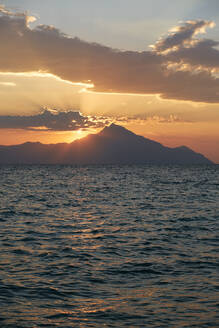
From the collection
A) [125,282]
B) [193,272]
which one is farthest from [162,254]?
[125,282]

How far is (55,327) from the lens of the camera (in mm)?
10977

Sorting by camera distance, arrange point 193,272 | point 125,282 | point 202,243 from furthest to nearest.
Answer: point 202,243 → point 193,272 → point 125,282

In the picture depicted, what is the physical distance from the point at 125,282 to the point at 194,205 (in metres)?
29.6

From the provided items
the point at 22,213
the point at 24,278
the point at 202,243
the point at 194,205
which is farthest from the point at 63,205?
the point at 24,278

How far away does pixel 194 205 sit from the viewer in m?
43.2

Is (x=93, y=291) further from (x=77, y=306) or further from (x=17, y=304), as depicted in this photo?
(x=17, y=304)

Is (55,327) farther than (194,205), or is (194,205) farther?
(194,205)

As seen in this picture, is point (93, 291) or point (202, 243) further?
point (202, 243)

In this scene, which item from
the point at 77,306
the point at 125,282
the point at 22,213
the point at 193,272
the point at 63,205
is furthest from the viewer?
the point at 63,205

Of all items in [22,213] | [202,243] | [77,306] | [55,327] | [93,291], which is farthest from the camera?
[22,213]

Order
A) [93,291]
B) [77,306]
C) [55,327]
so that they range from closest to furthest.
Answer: [55,327] → [77,306] → [93,291]

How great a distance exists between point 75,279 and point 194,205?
98.2 ft

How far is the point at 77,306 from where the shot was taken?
41.3ft

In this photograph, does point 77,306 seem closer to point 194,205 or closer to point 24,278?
point 24,278
